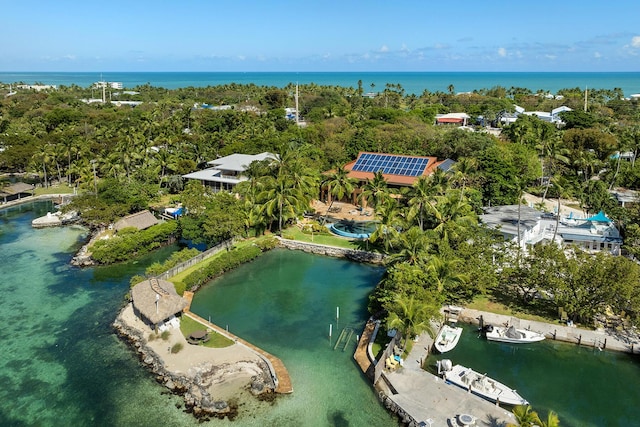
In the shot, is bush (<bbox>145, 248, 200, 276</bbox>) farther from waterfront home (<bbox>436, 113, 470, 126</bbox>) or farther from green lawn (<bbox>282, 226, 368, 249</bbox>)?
waterfront home (<bbox>436, 113, 470, 126</bbox>)

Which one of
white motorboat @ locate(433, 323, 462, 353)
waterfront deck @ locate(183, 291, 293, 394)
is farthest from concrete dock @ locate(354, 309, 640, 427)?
waterfront deck @ locate(183, 291, 293, 394)

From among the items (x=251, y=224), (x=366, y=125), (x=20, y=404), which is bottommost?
(x=20, y=404)

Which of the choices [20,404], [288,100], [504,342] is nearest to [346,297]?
[504,342]

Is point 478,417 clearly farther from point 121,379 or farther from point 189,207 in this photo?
point 189,207

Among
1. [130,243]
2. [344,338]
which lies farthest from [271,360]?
[130,243]

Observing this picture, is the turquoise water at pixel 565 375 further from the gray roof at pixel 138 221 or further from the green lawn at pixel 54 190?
the green lawn at pixel 54 190

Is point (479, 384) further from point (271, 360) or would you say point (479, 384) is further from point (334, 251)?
point (334, 251)

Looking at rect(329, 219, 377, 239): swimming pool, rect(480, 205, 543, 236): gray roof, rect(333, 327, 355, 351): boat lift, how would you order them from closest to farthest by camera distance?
rect(333, 327, 355, 351): boat lift < rect(480, 205, 543, 236): gray roof < rect(329, 219, 377, 239): swimming pool
